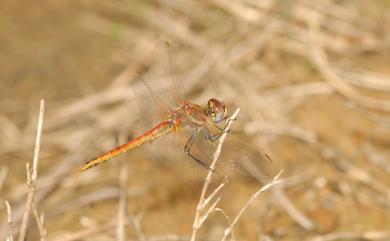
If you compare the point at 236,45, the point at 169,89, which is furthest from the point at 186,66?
the point at 169,89

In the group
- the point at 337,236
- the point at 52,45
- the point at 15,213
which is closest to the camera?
the point at 337,236

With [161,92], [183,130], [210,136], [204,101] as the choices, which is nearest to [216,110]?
[210,136]

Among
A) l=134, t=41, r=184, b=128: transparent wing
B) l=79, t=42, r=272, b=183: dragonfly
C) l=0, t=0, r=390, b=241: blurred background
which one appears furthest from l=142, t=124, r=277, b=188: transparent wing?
l=0, t=0, r=390, b=241: blurred background

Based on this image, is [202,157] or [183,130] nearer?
[202,157]

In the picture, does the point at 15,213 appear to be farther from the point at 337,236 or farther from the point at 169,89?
the point at 337,236

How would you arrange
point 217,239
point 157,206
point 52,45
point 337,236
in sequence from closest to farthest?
point 337,236, point 217,239, point 157,206, point 52,45

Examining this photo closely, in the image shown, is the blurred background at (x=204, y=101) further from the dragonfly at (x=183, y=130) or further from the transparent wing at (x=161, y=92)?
the dragonfly at (x=183, y=130)

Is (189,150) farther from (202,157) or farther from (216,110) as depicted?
(216,110)
